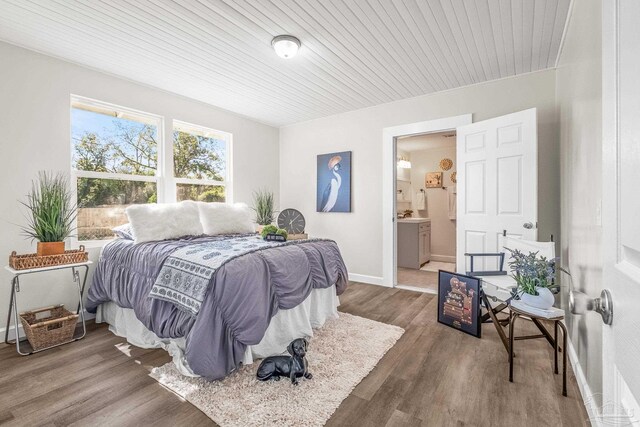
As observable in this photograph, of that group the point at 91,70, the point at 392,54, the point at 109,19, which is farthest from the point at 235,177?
the point at 392,54

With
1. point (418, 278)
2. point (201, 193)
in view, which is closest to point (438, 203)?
point (418, 278)

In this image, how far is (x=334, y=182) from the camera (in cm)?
469

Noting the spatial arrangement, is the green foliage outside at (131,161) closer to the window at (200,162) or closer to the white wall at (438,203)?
the window at (200,162)

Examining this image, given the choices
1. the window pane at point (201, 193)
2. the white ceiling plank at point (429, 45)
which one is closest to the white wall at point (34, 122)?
the window pane at point (201, 193)

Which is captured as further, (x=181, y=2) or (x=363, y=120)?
(x=363, y=120)

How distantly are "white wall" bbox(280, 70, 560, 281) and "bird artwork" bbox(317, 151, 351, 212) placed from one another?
10 cm

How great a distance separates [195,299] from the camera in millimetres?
1997

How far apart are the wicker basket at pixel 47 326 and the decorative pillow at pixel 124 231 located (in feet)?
2.66

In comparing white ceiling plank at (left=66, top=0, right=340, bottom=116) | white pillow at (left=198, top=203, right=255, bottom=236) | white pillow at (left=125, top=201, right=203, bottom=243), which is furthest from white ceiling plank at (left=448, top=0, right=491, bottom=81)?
white pillow at (left=125, top=201, right=203, bottom=243)

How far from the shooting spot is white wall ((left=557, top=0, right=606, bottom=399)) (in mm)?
1559

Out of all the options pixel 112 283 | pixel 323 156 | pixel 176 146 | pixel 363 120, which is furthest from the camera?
pixel 323 156

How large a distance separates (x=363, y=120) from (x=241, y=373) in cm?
364

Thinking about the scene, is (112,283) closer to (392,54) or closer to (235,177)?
(235,177)

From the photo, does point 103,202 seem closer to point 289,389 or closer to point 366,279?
point 289,389
